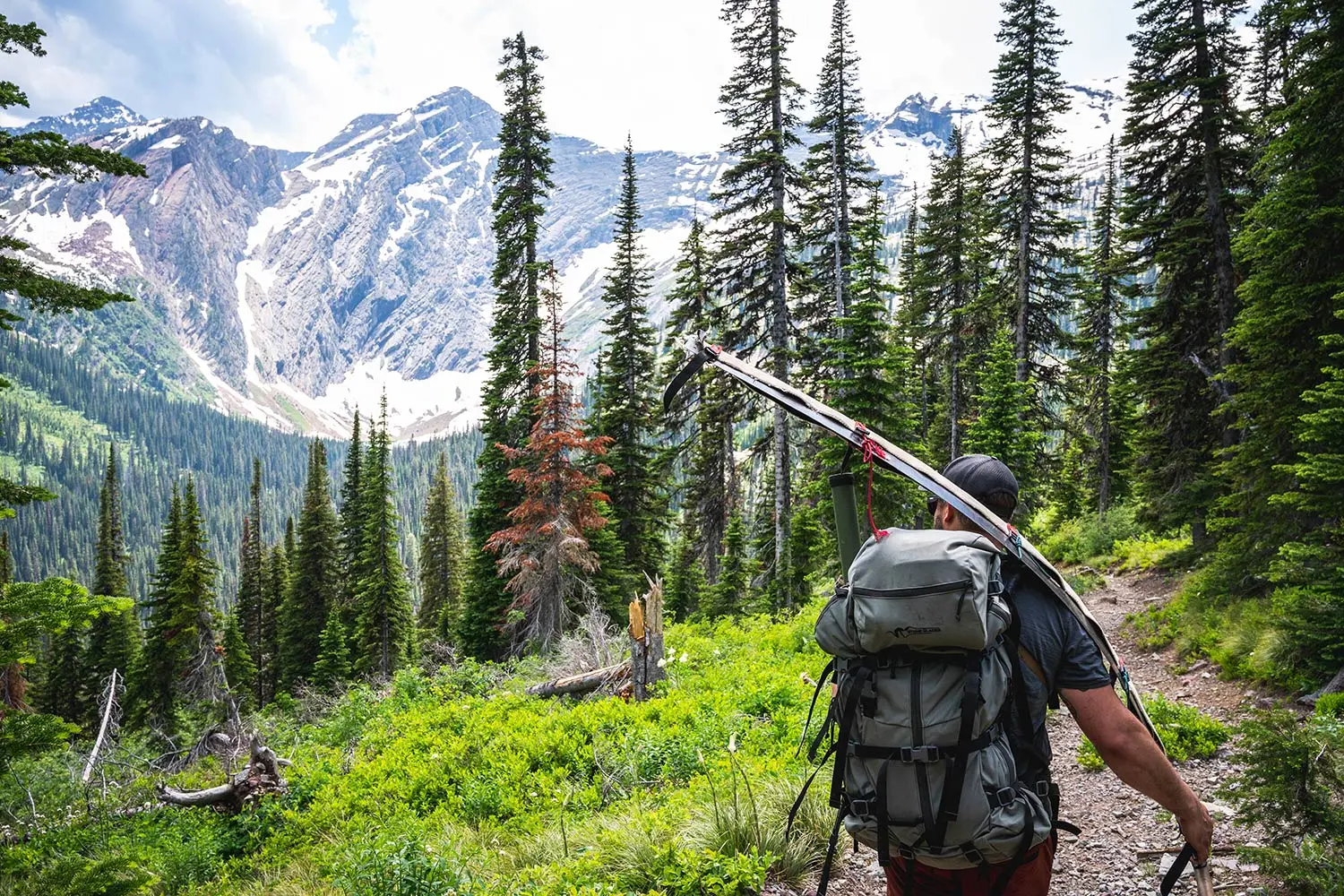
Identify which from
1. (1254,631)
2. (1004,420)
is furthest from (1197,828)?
(1004,420)

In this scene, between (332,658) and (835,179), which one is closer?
(835,179)

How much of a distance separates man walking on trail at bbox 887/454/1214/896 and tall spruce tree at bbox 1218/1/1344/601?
7.28m

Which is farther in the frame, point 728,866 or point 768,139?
point 768,139

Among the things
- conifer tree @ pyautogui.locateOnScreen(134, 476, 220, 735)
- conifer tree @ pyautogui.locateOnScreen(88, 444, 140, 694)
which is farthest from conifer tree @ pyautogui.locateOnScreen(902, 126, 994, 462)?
→ conifer tree @ pyautogui.locateOnScreen(88, 444, 140, 694)

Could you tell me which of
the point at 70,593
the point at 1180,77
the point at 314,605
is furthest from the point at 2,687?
the point at 1180,77

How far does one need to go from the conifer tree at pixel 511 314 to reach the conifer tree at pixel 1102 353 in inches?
754

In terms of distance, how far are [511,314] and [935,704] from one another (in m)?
23.1

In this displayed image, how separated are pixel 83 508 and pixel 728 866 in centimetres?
25654

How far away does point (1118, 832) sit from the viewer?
18.4 ft

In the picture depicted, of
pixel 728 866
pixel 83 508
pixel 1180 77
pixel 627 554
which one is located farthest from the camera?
pixel 83 508

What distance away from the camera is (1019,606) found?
2.68 m

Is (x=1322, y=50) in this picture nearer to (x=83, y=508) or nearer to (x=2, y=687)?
(x=2, y=687)

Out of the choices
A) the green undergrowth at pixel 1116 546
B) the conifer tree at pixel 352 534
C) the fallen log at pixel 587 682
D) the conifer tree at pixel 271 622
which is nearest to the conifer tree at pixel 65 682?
the conifer tree at pixel 271 622

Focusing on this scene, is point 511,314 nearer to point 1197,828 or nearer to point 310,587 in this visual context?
point 1197,828
